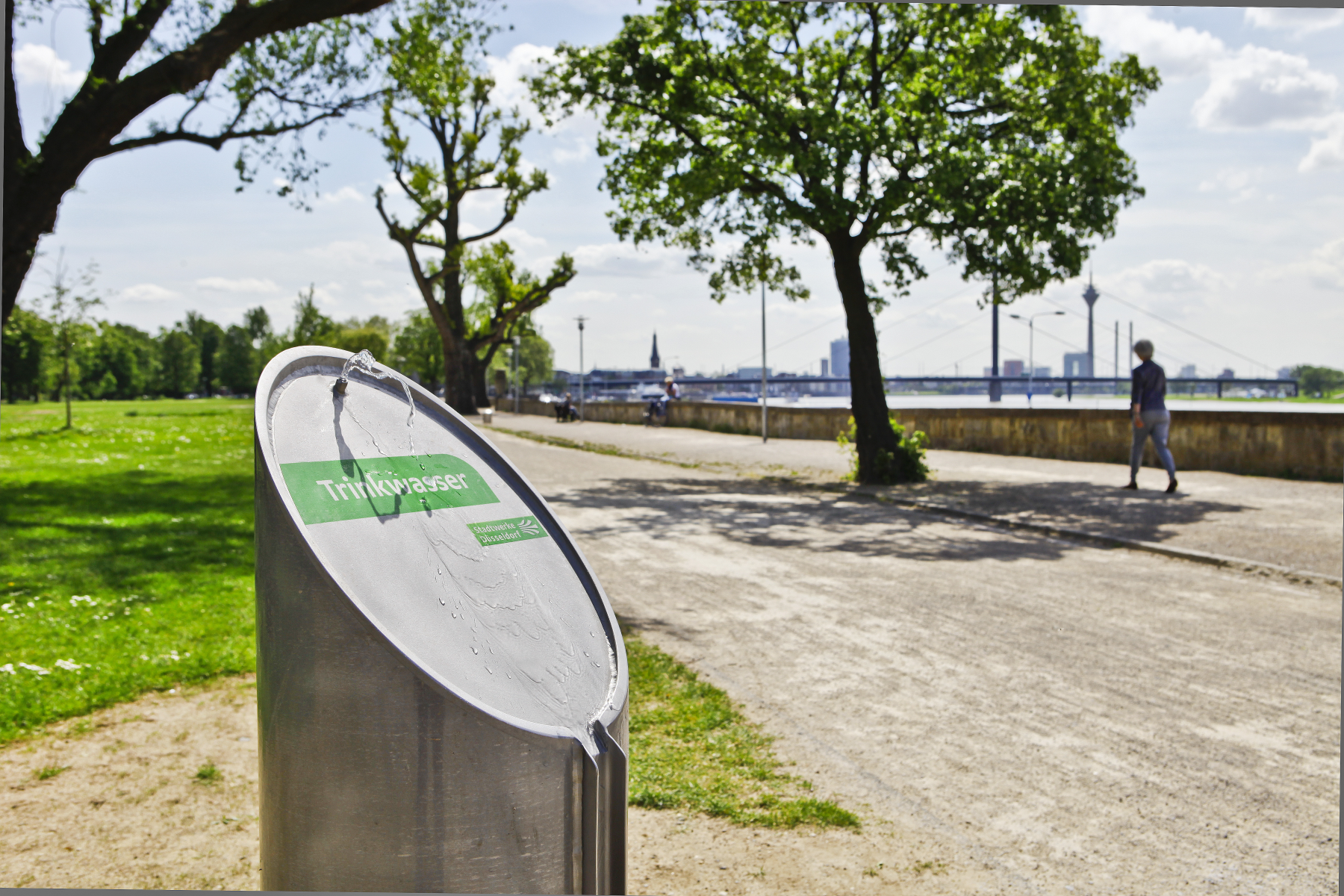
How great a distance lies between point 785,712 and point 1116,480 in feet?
38.3

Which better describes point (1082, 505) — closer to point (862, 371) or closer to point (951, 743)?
point (862, 371)

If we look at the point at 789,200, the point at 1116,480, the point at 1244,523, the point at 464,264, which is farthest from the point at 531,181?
the point at 1244,523

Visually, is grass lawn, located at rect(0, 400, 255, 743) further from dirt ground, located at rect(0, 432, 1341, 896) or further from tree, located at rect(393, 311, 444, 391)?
tree, located at rect(393, 311, 444, 391)

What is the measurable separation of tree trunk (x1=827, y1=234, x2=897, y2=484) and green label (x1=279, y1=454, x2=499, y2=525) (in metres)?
13.1

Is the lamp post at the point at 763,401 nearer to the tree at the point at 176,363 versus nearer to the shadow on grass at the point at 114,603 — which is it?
the shadow on grass at the point at 114,603

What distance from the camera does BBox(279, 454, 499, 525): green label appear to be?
2.12 metres

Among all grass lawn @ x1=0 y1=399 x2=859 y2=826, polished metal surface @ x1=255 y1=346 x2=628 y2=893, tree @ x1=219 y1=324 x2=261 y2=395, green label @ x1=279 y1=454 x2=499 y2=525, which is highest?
tree @ x1=219 y1=324 x2=261 y2=395

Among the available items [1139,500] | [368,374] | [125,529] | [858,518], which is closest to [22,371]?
[125,529]

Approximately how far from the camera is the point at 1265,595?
7.29m

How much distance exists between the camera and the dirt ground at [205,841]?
3.03 m

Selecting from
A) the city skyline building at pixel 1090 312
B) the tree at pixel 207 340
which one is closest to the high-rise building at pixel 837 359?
the city skyline building at pixel 1090 312

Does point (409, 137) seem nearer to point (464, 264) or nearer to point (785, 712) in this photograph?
point (464, 264)

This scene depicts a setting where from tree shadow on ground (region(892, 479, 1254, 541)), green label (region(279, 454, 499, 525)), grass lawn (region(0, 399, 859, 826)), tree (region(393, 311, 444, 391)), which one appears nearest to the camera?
green label (region(279, 454, 499, 525))

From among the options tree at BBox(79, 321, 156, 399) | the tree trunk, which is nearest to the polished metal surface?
the tree trunk
